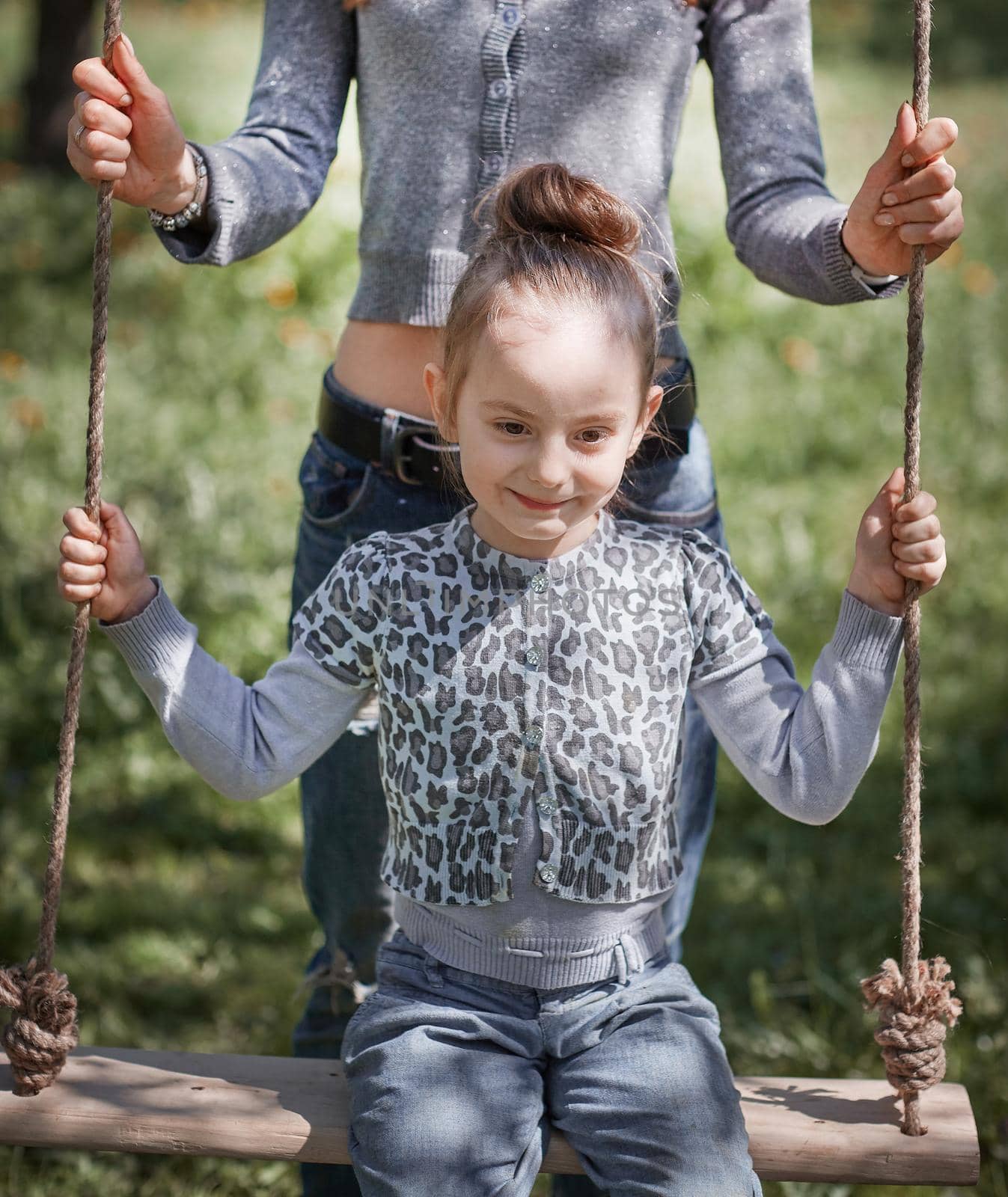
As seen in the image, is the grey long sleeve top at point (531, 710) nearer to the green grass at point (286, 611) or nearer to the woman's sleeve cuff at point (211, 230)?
the woman's sleeve cuff at point (211, 230)

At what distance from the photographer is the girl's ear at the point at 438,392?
198 centimetres

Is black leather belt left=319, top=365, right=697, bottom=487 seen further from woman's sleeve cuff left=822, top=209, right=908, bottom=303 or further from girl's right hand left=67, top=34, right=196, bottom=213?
girl's right hand left=67, top=34, right=196, bottom=213

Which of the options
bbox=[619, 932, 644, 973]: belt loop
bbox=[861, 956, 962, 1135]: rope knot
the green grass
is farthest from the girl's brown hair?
the green grass

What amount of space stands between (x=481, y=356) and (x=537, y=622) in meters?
0.35

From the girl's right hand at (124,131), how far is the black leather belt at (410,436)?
431 mm

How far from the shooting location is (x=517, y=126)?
2137 millimetres

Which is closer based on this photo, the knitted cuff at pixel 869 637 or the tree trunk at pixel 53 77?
the knitted cuff at pixel 869 637

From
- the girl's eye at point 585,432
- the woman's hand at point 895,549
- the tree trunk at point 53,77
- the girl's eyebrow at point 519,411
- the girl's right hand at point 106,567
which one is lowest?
the girl's right hand at point 106,567

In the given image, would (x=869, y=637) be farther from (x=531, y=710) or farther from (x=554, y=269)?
(x=554, y=269)

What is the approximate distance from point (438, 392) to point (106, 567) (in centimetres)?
50

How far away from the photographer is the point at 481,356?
189 centimetres

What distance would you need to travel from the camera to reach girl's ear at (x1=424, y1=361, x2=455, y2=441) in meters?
1.98

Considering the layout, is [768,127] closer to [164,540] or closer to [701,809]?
[701,809]

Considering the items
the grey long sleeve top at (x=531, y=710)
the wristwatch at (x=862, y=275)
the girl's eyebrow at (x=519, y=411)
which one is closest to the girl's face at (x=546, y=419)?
the girl's eyebrow at (x=519, y=411)
